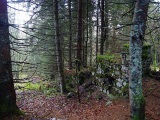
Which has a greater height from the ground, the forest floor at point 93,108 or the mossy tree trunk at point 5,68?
the mossy tree trunk at point 5,68

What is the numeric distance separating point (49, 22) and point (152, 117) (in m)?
13.8

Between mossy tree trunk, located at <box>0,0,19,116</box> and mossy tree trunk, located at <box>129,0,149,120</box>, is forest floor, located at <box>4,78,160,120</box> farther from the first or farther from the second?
mossy tree trunk, located at <box>129,0,149,120</box>

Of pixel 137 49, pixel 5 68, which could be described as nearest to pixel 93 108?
pixel 137 49

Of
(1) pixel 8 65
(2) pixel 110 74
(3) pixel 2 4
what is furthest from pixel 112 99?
(3) pixel 2 4

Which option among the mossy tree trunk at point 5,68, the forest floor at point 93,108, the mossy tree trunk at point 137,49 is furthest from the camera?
the forest floor at point 93,108

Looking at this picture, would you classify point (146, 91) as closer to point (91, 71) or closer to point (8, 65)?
point (91, 71)

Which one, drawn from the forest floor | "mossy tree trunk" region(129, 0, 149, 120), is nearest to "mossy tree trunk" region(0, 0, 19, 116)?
the forest floor

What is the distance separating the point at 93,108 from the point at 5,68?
4.95 metres

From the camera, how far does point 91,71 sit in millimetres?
13133

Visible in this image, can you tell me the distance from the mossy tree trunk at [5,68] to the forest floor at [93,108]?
428 mm

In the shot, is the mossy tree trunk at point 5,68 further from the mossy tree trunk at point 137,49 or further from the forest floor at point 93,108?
the mossy tree trunk at point 137,49

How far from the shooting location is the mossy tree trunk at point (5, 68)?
219 inches

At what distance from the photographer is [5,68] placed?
5648 millimetres

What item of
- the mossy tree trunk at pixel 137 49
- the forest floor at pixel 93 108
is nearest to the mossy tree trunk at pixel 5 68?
the forest floor at pixel 93 108
